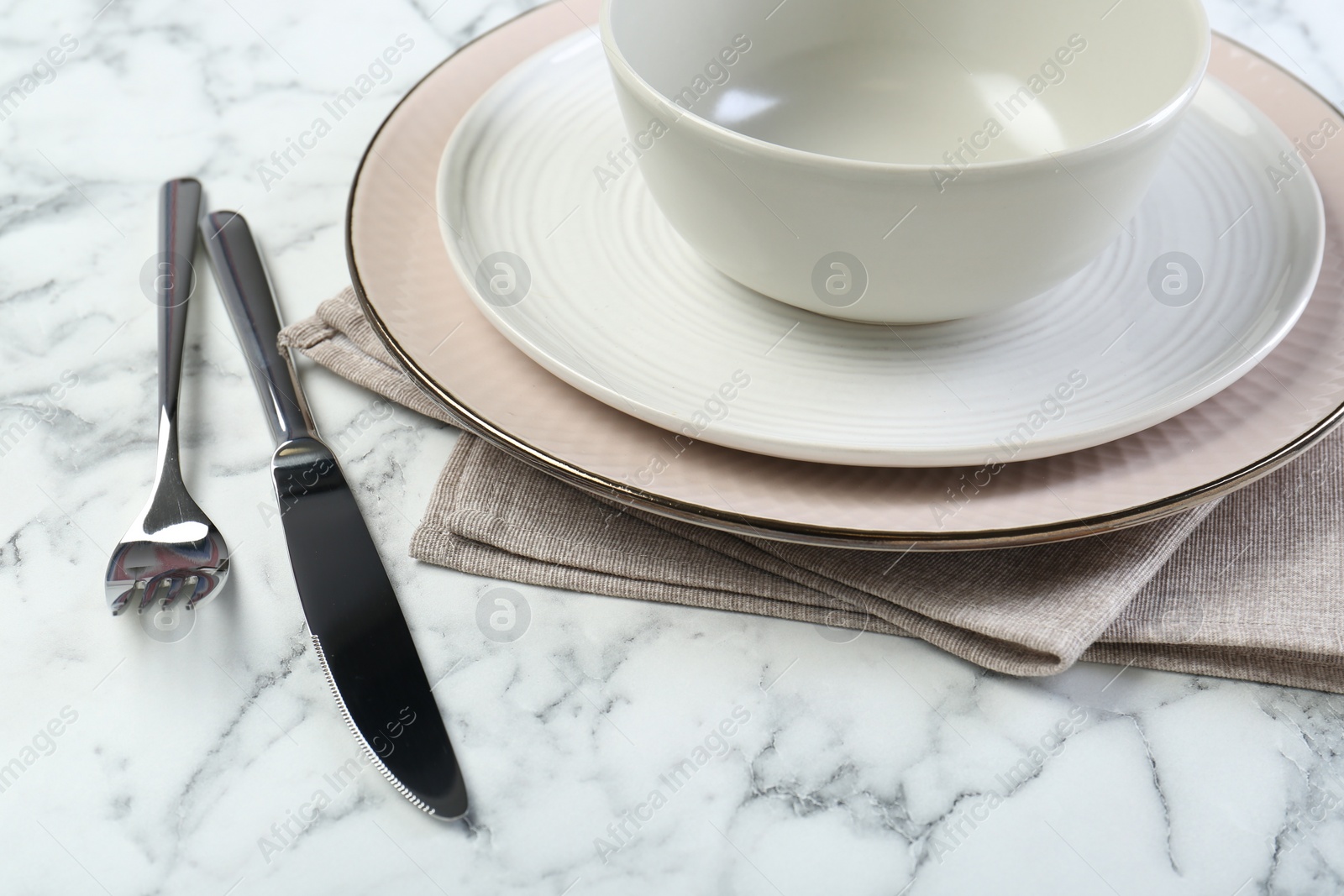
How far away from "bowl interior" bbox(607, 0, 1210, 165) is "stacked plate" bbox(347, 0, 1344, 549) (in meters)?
0.07

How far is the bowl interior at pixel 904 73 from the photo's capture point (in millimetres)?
663

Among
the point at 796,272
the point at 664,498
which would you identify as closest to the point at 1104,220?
the point at 796,272

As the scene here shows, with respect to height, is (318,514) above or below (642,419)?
below

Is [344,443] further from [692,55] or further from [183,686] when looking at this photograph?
[692,55]

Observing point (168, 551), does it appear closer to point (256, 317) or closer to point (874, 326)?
point (256, 317)

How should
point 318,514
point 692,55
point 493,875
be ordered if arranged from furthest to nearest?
point 692,55
point 318,514
point 493,875

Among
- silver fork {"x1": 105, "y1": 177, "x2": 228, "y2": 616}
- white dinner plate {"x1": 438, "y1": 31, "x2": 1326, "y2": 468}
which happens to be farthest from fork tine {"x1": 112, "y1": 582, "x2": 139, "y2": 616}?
white dinner plate {"x1": 438, "y1": 31, "x2": 1326, "y2": 468}

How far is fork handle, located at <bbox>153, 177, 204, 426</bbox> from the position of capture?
631mm

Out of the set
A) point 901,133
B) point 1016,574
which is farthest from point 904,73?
point 1016,574

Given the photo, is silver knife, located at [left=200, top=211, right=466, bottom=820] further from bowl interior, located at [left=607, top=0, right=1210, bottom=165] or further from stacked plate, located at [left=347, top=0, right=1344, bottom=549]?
bowl interior, located at [left=607, top=0, right=1210, bottom=165]

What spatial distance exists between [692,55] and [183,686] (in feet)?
1.52

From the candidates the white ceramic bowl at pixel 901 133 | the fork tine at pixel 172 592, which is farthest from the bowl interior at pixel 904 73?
the fork tine at pixel 172 592

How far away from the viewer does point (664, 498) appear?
18.3 inches

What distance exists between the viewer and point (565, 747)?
0.48 m
